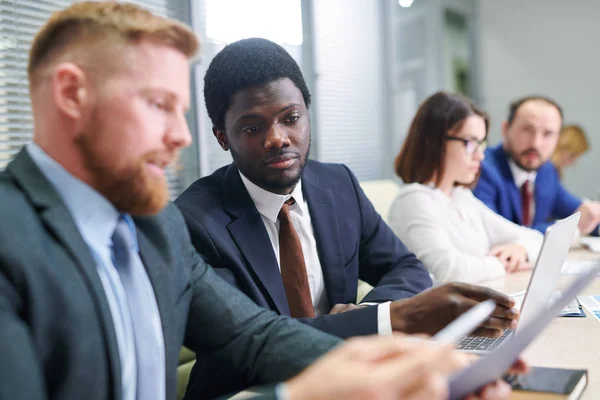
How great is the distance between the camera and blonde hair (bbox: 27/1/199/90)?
0.87 meters

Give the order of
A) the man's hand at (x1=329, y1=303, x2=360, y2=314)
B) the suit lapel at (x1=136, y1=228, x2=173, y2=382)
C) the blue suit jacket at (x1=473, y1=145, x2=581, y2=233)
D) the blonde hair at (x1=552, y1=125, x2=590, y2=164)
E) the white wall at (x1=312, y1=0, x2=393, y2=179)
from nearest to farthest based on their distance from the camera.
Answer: the suit lapel at (x1=136, y1=228, x2=173, y2=382) < the man's hand at (x1=329, y1=303, x2=360, y2=314) < the blue suit jacket at (x1=473, y1=145, x2=581, y2=233) < the white wall at (x1=312, y1=0, x2=393, y2=179) < the blonde hair at (x1=552, y1=125, x2=590, y2=164)

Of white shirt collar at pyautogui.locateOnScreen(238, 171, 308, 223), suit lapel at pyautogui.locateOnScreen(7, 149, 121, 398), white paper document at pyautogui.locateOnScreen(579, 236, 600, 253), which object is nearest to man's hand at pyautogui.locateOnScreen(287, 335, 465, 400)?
suit lapel at pyautogui.locateOnScreen(7, 149, 121, 398)

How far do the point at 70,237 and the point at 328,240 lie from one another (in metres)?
0.99

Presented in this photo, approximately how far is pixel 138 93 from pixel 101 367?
0.41m

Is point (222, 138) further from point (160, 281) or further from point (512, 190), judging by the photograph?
point (512, 190)

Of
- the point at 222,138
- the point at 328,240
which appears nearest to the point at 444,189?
the point at 328,240

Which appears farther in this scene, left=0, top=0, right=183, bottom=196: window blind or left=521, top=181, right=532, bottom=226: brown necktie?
left=521, top=181, right=532, bottom=226: brown necktie

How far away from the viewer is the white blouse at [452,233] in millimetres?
2322

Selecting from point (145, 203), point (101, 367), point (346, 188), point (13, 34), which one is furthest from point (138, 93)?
point (13, 34)

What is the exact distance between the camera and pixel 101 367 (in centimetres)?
85

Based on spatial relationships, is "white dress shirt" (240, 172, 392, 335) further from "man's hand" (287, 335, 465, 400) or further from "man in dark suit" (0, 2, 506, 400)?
"man's hand" (287, 335, 465, 400)

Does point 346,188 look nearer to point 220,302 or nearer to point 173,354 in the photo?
point 220,302

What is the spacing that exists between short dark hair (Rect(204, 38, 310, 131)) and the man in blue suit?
2297 millimetres

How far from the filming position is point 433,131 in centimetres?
262
